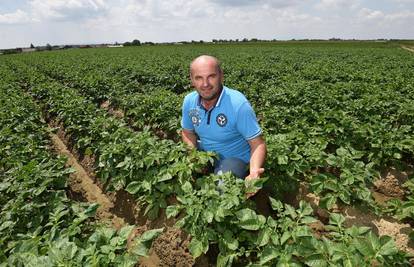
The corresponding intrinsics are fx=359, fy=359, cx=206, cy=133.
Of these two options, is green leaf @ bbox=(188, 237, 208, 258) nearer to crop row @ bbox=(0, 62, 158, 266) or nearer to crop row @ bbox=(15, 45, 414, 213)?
crop row @ bbox=(0, 62, 158, 266)

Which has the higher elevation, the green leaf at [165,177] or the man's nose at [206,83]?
the man's nose at [206,83]

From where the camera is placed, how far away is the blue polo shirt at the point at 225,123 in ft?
13.0

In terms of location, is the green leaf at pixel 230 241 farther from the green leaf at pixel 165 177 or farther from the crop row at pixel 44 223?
the green leaf at pixel 165 177

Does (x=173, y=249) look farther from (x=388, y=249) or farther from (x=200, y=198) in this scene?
(x=388, y=249)

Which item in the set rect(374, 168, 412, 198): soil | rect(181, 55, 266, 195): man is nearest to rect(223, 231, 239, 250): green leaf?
rect(181, 55, 266, 195): man

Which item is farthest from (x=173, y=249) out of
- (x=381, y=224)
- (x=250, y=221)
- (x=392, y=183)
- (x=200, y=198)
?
(x=392, y=183)

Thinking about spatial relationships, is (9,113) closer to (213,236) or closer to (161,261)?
(161,261)

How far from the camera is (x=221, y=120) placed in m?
4.14

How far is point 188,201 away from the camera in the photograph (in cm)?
335

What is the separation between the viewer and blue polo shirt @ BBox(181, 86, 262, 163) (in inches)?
156

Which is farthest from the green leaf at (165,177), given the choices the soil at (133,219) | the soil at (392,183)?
the soil at (392,183)

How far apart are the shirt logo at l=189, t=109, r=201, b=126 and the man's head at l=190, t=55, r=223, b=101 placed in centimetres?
35

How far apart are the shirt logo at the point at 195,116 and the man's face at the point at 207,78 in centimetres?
36

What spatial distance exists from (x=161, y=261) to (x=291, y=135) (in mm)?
2659
